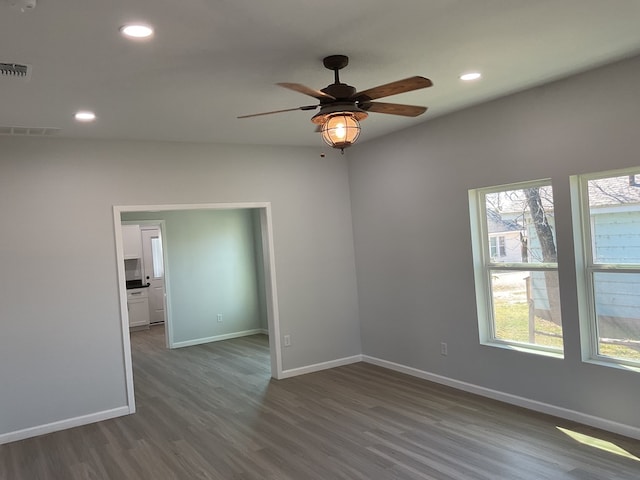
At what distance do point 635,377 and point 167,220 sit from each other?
6708 mm

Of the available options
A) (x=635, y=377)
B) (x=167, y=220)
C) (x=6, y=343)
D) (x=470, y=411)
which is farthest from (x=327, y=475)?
(x=167, y=220)

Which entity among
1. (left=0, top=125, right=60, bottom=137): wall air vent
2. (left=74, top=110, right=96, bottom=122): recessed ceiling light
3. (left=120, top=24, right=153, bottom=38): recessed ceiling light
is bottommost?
(left=120, top=24, right=153, bottom=38): recessed ceiling light

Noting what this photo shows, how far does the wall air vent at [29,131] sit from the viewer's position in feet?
14.4

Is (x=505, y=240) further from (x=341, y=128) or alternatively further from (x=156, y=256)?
(x=156, y=256)

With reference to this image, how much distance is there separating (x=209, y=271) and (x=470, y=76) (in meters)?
5.86

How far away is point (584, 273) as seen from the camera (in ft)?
13.0

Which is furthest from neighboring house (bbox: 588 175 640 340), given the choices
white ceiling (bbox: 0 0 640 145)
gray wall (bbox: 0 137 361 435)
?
gray wall (bbox: 0 137 361 435)

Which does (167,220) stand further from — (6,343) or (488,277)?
(488,277)

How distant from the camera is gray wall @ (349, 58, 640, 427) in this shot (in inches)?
147

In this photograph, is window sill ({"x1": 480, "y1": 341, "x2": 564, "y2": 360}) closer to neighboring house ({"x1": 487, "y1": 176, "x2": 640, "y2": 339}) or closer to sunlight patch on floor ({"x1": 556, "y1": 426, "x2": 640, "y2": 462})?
neighboring house ({"x1": 487, "y1": 176, "x2": 640, "y2": 339})

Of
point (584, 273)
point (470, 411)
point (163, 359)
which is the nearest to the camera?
point (584, 273)

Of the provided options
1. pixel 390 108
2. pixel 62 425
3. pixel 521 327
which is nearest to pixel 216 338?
pixel 62 425

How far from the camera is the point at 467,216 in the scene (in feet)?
15.9

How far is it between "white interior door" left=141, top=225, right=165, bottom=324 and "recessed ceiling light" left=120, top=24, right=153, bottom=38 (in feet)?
27.0
